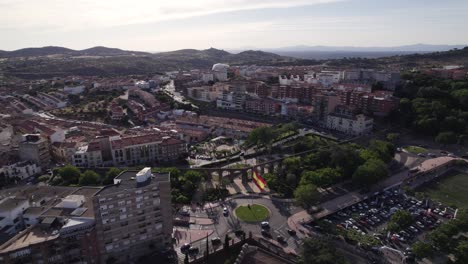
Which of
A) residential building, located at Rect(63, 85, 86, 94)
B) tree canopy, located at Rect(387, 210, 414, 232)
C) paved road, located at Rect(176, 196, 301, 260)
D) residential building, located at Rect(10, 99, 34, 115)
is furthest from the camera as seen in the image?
residential building, located at Rect(63, 85, 86, 94)

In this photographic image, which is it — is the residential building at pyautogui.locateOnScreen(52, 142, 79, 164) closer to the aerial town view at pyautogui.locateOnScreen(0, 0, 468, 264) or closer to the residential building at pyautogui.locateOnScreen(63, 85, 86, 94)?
the aerial town view at pyautogui.locateOnScreen(0, 0, 468, 264)

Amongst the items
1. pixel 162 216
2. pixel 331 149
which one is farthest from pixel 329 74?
pixel 162 216

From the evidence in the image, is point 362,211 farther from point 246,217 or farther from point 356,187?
point 246,217

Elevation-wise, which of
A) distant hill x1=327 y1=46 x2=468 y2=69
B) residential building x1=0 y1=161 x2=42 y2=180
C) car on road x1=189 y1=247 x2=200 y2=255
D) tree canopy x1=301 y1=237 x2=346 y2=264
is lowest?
car on road x1=189 y1=247 x2=200 y2=255

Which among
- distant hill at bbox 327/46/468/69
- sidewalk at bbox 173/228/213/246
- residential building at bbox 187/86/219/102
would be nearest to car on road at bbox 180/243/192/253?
sidewalk at bbox 173/228/213/246

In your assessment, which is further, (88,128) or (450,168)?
(88,128)

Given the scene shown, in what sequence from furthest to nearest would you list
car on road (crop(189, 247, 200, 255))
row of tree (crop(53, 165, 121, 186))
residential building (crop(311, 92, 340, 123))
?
residential building (crop(311, 92, 340, 123))
row of tree (crop(53, 165, 121, 186))
car on road (crop(189, 247, 200, 255))

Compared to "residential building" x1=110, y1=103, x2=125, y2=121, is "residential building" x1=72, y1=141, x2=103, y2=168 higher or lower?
lower

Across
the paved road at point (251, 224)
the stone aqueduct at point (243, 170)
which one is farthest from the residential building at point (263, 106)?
the paved road at point (251, 224)
